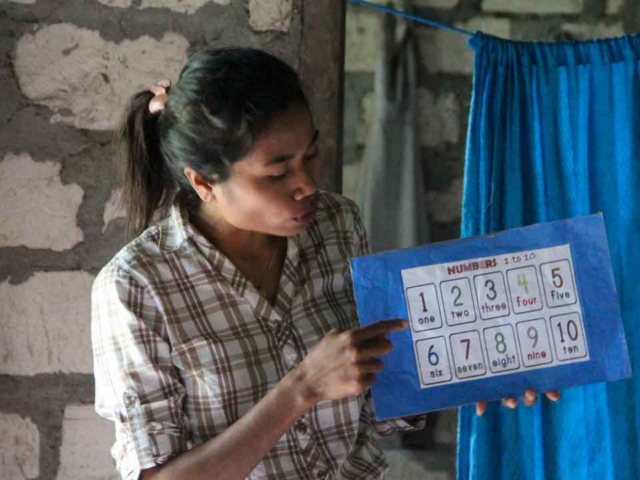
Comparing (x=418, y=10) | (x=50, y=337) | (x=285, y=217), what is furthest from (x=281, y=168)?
(x=418, y=10)

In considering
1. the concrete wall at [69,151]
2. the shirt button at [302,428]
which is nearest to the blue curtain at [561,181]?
the concrete wall at [69,151]

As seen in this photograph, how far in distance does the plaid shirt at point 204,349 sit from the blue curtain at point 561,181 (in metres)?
0.40

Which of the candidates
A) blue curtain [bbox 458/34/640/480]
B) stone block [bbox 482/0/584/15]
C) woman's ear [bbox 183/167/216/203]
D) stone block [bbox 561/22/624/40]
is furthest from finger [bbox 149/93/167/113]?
stone block [bbox 561/22/624/40]

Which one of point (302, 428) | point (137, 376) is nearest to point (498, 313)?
point (302, 428)

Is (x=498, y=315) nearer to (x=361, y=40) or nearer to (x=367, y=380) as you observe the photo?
(x=367, y=380)

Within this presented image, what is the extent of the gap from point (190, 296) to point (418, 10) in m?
1.28

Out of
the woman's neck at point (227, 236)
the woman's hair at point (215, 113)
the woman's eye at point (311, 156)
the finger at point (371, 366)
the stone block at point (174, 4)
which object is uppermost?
the stone block at point (174, 4)

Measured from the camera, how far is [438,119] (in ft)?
7.55

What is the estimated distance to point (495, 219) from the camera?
1709 millimetres

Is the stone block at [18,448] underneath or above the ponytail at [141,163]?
underneath

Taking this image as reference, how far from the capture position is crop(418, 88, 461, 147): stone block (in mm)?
2295

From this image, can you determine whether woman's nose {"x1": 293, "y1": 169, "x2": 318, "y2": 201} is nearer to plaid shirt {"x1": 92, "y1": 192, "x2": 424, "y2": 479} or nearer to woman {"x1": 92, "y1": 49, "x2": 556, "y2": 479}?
woman {"x1": 92, "y1": 49, "x2": 556, "y2": 479}

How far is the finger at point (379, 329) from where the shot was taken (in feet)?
3.96

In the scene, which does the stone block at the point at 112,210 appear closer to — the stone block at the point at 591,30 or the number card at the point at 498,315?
the number card at the point at 498,315
